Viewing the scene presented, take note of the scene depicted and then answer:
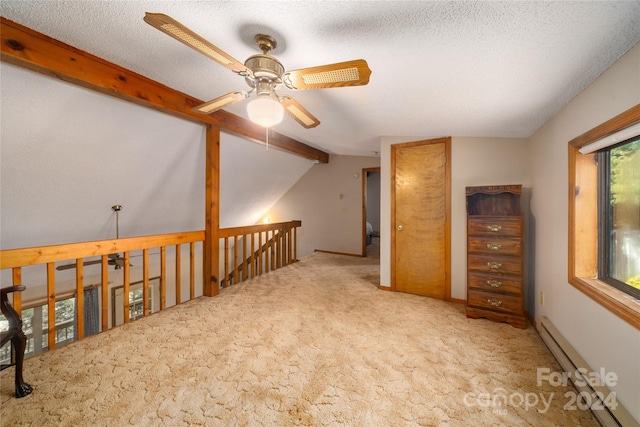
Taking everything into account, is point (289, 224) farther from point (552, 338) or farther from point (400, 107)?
point (552, 338)

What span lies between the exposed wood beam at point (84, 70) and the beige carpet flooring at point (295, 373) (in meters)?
2.03

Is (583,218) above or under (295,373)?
above

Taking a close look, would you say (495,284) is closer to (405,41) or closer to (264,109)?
(405,41)

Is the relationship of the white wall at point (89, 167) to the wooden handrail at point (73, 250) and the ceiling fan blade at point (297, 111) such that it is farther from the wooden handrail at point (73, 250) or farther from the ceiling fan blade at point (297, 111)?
the ceiling fan blade at point (297, 111)

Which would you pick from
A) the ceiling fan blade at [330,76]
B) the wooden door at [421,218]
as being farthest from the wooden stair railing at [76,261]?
the wooden door at [421,218]

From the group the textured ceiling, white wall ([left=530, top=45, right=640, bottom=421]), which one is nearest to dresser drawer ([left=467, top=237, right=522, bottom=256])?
white wall ([left=530, top=45, right=640, bottom=421])

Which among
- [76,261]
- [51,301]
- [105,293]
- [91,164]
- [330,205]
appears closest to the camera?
[51,301]

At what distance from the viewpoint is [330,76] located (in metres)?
1.33

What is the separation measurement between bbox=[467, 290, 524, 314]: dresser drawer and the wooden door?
507 millimetres

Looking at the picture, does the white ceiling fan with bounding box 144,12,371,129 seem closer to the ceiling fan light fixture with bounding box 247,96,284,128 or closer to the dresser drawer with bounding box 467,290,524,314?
the ceiling fan light fixture with bounding box 247,96,284,128

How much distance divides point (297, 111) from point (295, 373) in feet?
6.00

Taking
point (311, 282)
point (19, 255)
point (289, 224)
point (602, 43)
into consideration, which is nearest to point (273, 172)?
point (289, 224)

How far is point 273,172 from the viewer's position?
16.8 feet

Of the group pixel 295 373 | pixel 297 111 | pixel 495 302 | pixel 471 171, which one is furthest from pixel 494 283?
pixel 297 111
